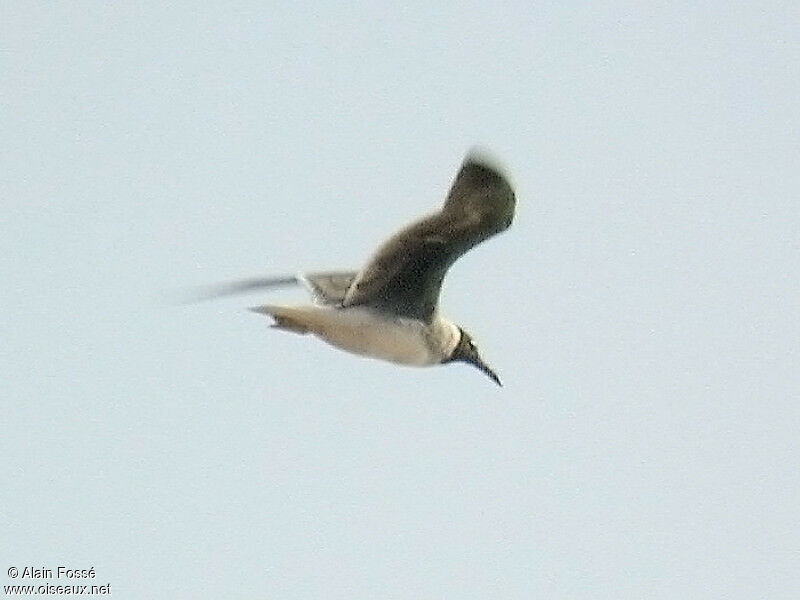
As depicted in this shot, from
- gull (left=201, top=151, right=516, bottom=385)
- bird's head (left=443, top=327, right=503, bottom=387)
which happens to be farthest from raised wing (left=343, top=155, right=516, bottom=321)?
bird's head (left=443, top=327, right=503, bottom=387)

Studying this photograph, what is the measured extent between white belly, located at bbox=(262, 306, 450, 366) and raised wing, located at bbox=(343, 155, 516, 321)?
0.25 ft

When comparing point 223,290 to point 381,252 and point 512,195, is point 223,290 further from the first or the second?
point 512,195

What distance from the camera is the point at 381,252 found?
962 centimetres

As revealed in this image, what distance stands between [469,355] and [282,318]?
278 centimetres

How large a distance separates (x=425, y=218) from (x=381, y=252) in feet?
1.32

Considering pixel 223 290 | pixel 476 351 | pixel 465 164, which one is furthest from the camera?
pixel 476 351

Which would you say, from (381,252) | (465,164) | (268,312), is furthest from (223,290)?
(465,164)

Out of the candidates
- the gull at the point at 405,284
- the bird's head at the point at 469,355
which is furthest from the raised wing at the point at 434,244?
the bird's head at the point at 469,355

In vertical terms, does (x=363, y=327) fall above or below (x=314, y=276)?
below

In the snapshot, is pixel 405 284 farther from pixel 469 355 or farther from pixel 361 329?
pixel 469 355

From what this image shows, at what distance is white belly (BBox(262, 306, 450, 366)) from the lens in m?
9.73

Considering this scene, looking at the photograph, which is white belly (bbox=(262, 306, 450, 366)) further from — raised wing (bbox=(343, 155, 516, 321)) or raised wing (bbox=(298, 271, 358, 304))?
raised wing (bbox=(298, 271, 358, 304))

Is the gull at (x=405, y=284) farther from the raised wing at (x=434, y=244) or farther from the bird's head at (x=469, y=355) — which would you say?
the bird's head at (x=469, y=355)

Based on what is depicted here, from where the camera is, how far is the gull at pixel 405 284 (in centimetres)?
924
